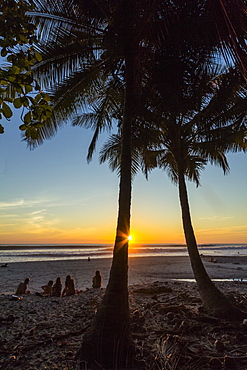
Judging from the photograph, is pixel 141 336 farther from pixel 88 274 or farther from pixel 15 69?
pixel 88 274

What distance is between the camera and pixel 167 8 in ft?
12.3

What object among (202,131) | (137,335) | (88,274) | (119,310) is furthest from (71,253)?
(119,310)

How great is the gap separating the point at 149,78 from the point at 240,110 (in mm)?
2480

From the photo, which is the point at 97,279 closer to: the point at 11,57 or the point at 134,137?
the point at 134,137

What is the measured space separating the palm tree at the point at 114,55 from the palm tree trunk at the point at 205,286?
7.90ft

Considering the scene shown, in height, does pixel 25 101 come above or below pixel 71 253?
above

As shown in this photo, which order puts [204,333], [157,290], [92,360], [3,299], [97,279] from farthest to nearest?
[97,279] < [157,290] < [3,299] < [204,333] < [92,360]

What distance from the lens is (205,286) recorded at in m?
5.70

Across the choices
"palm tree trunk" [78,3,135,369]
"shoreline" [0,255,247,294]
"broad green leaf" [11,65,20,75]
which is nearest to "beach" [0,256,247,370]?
"palm tree trunk" [78,3,135,369]

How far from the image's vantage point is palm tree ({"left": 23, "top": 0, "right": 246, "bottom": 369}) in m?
3.53

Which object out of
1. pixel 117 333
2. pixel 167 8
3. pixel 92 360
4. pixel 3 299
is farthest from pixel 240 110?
pixel 3 299

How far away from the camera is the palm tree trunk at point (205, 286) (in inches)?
199

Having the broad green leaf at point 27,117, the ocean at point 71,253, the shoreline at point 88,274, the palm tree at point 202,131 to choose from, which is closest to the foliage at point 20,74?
the broad green leaf at point 27,117

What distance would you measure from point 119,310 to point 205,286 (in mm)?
2778
